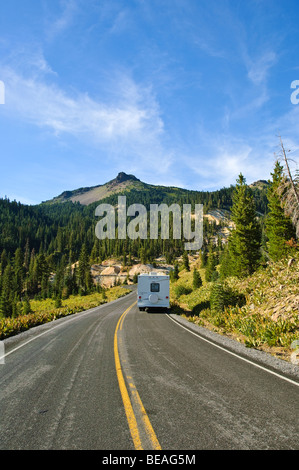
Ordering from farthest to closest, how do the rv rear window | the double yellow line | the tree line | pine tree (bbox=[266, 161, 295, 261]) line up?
the tree line, pine tree (bbox=[266, 161, 295, 261]), the rv rear window, the double yellow line

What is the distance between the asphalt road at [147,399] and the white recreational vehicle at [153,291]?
11.3 metres

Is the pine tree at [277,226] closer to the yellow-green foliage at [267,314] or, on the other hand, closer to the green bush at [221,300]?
the yellow-green foliage at [267,314]

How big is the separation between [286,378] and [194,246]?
15035cm

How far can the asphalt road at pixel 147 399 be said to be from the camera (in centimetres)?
352

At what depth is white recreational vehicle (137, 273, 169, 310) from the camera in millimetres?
19938

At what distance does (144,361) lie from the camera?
718 cm

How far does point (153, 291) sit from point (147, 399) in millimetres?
15494

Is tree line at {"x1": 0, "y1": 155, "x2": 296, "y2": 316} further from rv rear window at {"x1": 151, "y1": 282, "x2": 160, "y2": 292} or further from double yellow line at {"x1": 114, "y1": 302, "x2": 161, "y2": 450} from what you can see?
double yellow line at {"x1": 114, "y1": 302, "x2": 161, "y2": 450}

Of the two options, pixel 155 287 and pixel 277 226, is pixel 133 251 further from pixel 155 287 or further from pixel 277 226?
pixel 155 287

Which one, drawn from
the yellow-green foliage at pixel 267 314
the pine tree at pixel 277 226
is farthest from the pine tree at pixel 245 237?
the yellow-green foliage at pixel 267 314

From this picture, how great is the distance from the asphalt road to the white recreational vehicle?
37.0ft

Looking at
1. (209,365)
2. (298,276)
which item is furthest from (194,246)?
(209,365)

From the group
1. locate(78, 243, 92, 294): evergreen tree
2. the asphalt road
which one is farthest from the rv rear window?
locate(78, 243, 92, 294): evergreen tree
